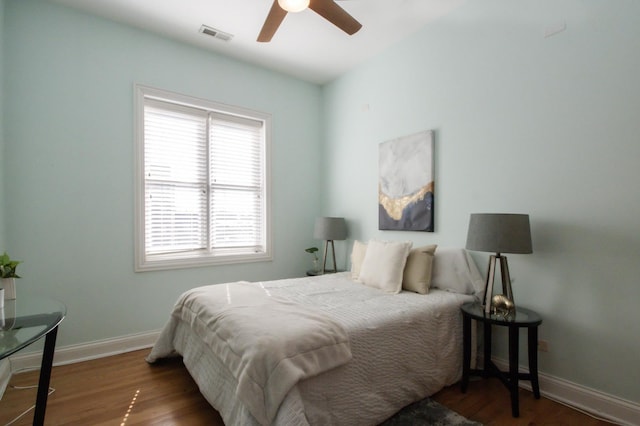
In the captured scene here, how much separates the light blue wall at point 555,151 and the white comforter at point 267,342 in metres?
1.60

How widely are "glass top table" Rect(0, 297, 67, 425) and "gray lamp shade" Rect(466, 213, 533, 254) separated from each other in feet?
7.79

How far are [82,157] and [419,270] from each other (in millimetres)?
3108

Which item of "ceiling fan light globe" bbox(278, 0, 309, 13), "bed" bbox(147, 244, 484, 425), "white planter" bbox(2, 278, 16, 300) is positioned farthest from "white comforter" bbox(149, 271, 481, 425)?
"ceiling fan light globe" bbox(278, 0, 309, 13)

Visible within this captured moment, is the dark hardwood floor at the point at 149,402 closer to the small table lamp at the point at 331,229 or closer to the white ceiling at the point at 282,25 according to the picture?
the small table lamp at the point at 331,229

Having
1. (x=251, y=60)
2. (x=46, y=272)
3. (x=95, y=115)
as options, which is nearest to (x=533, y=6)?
(x=251, y=60)

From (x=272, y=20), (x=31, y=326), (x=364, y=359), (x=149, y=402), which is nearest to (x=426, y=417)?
(x=364, y=359)

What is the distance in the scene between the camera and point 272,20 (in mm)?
2305

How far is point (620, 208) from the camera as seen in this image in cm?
194

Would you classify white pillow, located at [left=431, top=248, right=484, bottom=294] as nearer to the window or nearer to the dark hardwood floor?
the dark hardwood floor

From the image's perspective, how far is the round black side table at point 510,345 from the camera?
78.6 inches

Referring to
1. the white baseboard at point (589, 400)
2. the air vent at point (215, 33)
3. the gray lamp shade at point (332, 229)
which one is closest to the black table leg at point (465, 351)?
the white baseboard at point (589, 400)

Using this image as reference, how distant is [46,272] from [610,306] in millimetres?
4179

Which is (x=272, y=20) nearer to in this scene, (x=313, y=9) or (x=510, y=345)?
(x=313, y=9)

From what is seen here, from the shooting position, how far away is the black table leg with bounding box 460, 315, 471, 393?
2240 mm
